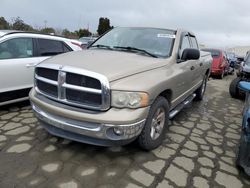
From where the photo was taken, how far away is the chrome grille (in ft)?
9.64

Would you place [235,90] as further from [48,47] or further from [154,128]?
[48,47]

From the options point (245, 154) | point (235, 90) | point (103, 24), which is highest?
point (103, 24)

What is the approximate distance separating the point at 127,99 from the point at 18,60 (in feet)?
9.79

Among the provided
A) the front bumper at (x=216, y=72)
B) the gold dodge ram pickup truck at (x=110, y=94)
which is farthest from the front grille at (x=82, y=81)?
the front bumper at (x=216, y=72)

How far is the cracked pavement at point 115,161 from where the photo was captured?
300cm

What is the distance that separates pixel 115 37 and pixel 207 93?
16.6 feet

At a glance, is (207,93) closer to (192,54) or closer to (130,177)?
Result: (192,54)

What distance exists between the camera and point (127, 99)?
298cm

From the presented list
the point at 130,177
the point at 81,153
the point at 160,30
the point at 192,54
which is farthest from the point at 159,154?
the point at 160,30

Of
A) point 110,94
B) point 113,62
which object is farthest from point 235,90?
point 110,94

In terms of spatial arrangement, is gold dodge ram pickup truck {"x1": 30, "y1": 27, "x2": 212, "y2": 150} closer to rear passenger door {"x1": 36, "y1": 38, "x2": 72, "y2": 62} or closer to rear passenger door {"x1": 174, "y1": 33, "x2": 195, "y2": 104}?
rear passenger door {"x1": 174, "y1": 33, "x2": 195, "y2": 104}

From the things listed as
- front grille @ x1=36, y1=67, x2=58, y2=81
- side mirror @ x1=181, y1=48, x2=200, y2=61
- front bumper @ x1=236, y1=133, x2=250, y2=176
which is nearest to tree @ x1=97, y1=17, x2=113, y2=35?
side mirror @ x1=181, y1=48, x2=200, y2=61

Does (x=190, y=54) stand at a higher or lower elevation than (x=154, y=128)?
higher

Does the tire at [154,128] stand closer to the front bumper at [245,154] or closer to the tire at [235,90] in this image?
the front bumper at [245,154]
